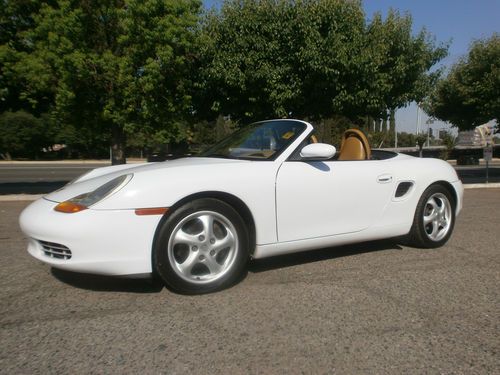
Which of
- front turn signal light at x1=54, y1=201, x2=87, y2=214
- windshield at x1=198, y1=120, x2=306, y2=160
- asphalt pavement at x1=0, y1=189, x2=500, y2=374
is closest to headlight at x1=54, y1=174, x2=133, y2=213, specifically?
front turn signal light at x1=54, y1=201, x2=87, y2=214

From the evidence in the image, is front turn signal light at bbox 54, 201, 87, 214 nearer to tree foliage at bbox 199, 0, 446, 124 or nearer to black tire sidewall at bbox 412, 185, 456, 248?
black tire sidewall at bbox 412, 185, 456, 248

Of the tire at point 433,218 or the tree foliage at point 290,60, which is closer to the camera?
the tire at point 433,218

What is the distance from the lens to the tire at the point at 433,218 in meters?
4.59

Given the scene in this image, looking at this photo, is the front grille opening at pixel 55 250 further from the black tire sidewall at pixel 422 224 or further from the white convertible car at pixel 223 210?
the black tire sidewall at pixel 422 224

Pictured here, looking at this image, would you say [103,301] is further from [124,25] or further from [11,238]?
[124,25]

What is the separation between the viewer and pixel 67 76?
9.47 meters

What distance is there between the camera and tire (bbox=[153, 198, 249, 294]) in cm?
313

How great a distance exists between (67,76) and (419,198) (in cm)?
765

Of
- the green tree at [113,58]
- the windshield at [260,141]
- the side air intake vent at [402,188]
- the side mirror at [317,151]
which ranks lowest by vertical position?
the side air intake vent at [402,188]

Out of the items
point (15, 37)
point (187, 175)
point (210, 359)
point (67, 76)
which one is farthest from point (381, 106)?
point (210, 359)

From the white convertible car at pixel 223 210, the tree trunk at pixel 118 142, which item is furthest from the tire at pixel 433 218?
the tree trunk at pixel 118 142

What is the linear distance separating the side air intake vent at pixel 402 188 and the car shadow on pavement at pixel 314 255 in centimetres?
68

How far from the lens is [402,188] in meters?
4.41

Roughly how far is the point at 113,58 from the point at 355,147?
22.7ft
